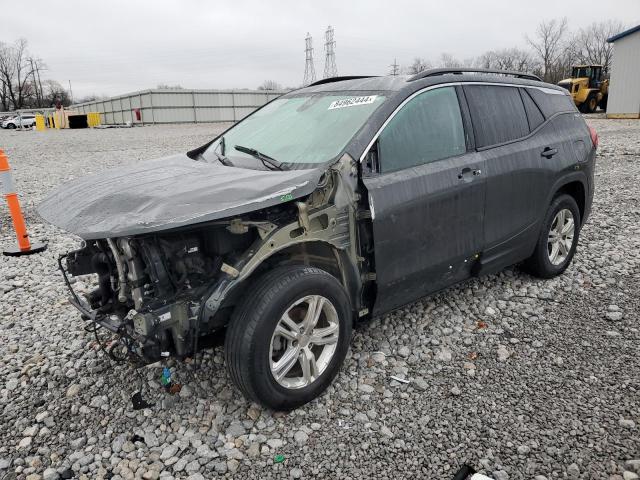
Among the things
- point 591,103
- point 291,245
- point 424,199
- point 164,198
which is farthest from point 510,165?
point 591,103

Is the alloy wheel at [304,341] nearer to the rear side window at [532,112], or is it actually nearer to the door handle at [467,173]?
the door handle at [467,173]

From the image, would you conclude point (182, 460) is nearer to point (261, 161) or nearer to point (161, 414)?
point (161, 414)

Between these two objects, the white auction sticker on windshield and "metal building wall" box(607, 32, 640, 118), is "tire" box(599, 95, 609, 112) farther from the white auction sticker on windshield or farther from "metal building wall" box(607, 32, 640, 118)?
the white auction sticker on windshield

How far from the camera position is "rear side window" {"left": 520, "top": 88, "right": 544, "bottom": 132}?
4266mm

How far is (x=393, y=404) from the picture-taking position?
3002 millimetres

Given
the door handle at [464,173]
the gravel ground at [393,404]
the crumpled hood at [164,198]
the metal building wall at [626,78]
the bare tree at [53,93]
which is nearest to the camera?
the crumpled hood at [164,198]

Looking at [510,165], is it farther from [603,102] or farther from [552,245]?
[603,102]

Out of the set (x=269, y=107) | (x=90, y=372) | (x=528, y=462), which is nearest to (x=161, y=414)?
(x=90, y=372)

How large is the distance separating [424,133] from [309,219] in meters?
1.12

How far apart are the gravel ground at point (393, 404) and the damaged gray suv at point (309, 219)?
346 mm

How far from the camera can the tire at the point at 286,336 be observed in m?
2.65

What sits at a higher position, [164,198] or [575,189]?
[164,198]

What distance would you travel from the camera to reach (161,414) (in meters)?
2.97

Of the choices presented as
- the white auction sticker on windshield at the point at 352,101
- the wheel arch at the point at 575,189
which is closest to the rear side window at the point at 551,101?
the wheel arch at the point at 575,189
